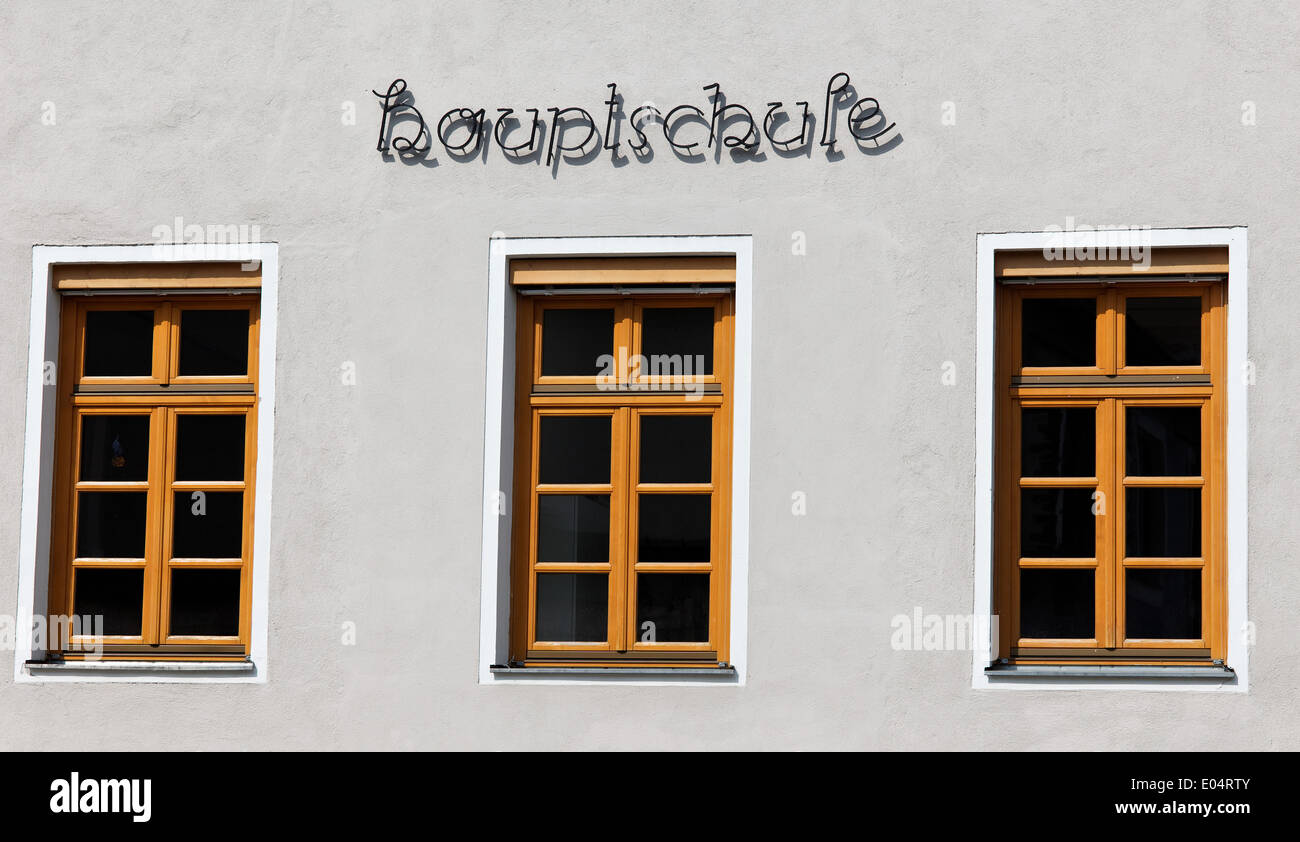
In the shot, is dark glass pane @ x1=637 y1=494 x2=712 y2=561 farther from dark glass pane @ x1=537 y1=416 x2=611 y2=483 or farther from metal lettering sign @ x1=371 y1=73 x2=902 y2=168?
metal lettering sign @ x1=371 y1=73 x2=902 y2=168

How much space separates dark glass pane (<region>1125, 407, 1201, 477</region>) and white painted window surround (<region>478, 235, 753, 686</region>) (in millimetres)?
1715

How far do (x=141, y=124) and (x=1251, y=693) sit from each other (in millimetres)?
5623

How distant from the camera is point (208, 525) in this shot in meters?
7.62

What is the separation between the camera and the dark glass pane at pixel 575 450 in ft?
24.4

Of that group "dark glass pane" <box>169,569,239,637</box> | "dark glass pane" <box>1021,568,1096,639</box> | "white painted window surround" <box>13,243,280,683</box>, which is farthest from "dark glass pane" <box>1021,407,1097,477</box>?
"dark glass pane" <box>169,569,239,637</box>

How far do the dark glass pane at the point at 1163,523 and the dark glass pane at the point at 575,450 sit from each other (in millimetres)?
2355

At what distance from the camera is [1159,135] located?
23.2 ft

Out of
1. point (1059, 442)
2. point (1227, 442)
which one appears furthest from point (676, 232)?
point (1227, 442)

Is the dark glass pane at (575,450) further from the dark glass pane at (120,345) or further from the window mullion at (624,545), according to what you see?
the dark glass pane at (120,345)

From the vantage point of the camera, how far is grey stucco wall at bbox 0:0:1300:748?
277 inches

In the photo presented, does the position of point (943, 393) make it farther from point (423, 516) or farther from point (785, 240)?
point (423, 516)

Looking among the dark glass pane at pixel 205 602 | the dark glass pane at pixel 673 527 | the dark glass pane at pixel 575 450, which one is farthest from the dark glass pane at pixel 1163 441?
the dark glass pane at pixel 205 602

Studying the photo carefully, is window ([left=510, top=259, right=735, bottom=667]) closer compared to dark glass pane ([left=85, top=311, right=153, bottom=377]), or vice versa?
window ([left=510, top=259, right=735, bottom=667])
